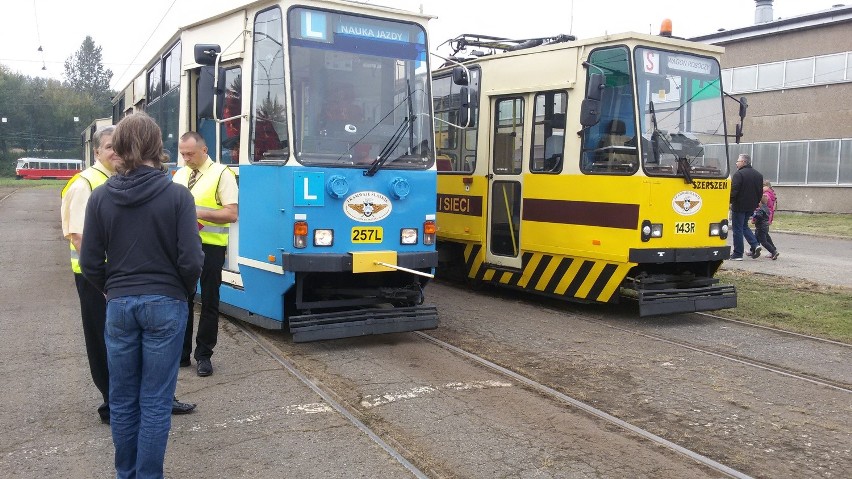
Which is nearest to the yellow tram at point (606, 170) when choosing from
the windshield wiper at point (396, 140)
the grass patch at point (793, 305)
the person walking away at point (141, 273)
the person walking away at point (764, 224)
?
the grass patch at point (793, 305)

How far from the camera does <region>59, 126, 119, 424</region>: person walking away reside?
4824 millimetres

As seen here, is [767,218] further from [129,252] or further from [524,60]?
[129,252]

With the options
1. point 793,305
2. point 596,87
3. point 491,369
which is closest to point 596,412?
point 491,369

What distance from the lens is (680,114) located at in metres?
9.00

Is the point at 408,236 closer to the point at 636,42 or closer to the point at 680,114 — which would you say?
the point at 636,42

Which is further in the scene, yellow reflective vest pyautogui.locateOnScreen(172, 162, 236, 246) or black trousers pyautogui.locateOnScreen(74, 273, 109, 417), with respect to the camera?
yellow reflective vest pyautogui.locateOnScreen(172, 162, 236, 246)

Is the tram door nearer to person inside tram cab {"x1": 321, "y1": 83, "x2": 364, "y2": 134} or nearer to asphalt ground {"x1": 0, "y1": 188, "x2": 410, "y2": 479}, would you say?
person inside tram cab {"x1": 321, "y1": 83, "x2": 364, "y2": 134}

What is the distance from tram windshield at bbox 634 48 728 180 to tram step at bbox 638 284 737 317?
4.35 feet

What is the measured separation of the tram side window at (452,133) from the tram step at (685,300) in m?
3.33

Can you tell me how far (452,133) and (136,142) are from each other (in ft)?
25.6

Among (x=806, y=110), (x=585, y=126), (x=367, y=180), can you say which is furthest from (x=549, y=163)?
(x=806, y=110)

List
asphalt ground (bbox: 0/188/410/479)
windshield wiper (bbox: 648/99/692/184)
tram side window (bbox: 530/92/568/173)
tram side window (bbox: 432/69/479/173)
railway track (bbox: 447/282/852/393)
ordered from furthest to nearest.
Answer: tram side window (bbox: 432/69/479/173), tram side window (bbox: 530/92/568/173), windshield wiper (bbox: 648/99/692/184), railway track (bbox: 447/282/852/393), asphalt ground (bbox: 0/188/410/479)

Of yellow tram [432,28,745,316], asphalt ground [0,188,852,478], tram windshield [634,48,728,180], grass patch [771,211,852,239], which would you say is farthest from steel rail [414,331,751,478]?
grass patch [771,211,852,239]

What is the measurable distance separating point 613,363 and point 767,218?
31.3 ft
